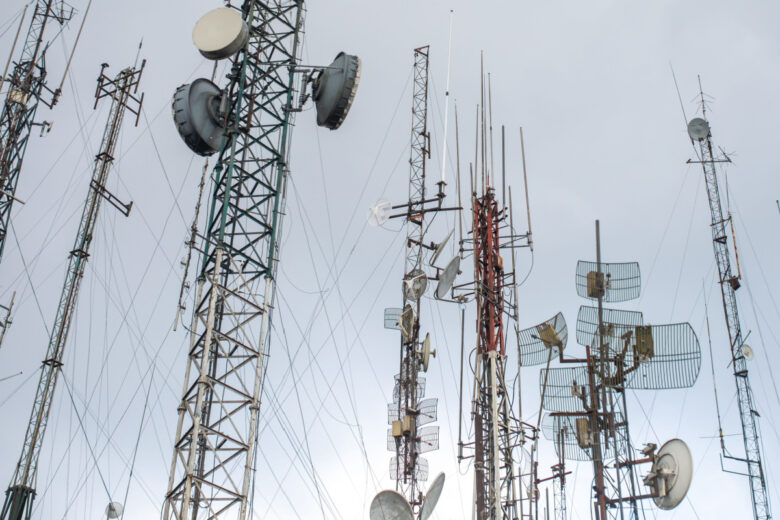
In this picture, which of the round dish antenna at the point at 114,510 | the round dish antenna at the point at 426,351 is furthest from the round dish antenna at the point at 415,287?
the round dish antenna at the point at 114,510

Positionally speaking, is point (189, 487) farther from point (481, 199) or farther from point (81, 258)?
point (81, 258)

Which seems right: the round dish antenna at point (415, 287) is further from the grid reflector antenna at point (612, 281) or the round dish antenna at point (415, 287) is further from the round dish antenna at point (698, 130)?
the round dish antenna at point (698, 130)

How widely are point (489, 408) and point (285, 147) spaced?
9.54m

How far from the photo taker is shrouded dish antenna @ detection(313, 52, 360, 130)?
24.0 m

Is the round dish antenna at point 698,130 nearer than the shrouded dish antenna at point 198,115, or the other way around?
the shrouded dish antenna at point 198,115

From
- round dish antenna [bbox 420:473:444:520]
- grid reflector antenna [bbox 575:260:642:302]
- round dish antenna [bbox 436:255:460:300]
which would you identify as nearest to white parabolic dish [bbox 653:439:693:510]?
grid reflector antenna [bbox 575:260:642:302]

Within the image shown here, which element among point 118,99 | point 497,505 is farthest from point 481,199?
point 118,99

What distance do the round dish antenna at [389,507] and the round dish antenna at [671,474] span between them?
6.96 metres

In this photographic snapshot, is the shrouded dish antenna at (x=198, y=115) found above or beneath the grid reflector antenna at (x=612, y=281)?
above

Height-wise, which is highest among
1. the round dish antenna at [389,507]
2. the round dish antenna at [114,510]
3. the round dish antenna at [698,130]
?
the round dish antenna at [698,130]

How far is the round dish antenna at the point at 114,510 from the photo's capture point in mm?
32844

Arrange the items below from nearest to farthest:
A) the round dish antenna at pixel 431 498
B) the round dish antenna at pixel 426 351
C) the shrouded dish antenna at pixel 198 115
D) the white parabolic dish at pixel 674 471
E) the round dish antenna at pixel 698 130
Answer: the white parabolic dish at pixel 674 471, the round dish antenna at pixel 431 498, the shrouded dish antenna at pixel 198 115, the round dish antenna at pixel 426 351, the round dish antenna at pixel 698 130

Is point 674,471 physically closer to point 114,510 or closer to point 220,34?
point 220,34

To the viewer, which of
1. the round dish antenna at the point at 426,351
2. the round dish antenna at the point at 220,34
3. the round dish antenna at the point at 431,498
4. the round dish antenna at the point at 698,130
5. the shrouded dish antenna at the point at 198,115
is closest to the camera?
the round dish antenna at the point at 220,34
